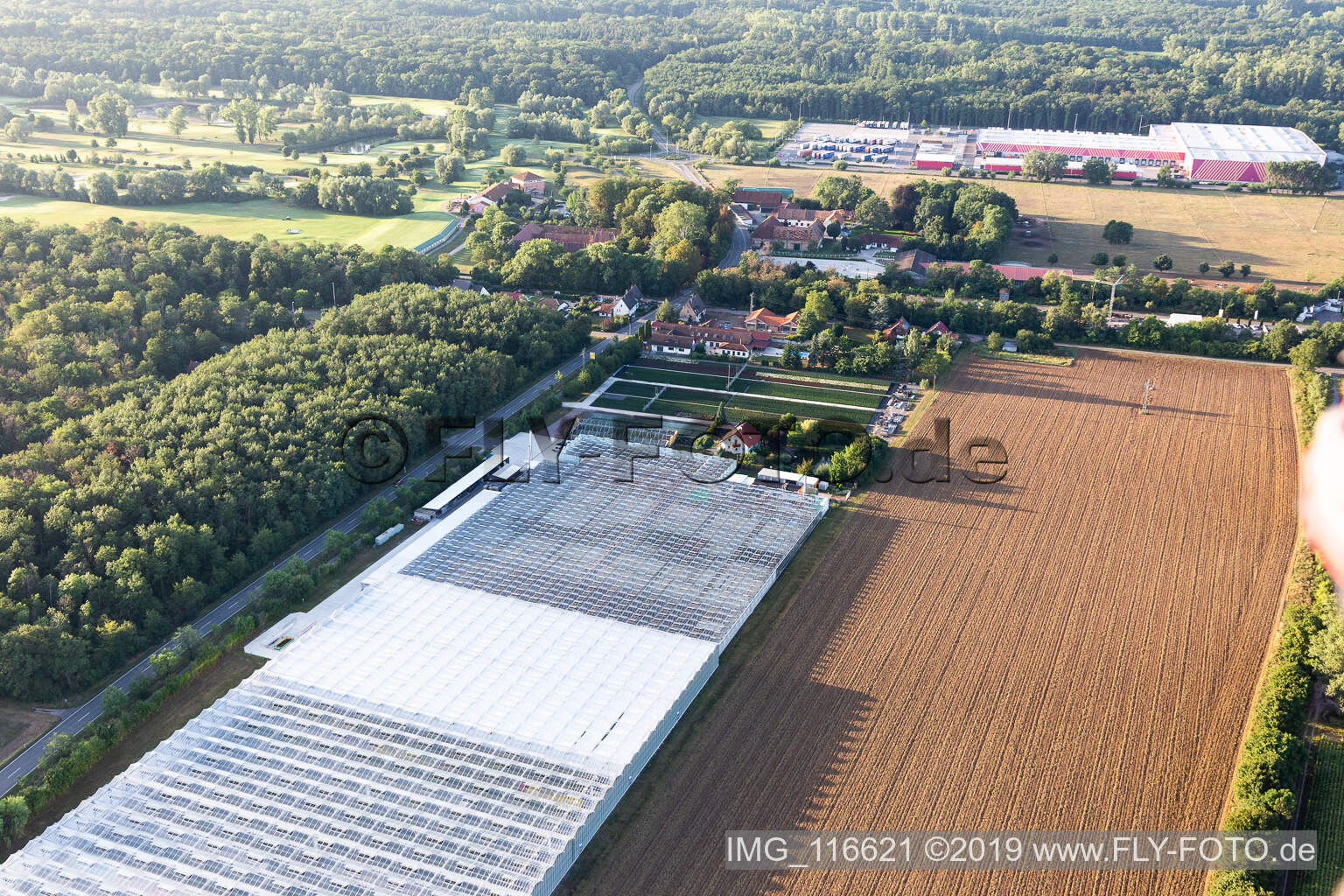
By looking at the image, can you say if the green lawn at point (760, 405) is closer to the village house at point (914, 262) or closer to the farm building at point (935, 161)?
the village house at point (914, 262)

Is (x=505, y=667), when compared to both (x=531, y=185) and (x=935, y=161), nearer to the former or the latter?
(x=531, y=185)

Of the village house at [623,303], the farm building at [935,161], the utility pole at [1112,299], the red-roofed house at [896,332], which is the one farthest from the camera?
the farm building at [935,161]

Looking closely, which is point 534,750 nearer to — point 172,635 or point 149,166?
point 172,635

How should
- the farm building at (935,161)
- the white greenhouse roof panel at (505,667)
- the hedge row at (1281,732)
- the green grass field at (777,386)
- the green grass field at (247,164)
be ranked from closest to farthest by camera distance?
the hedge row at (1281,732)
the white greenhouse roof panel at (505,667)
the green grass field at (777,386)
the green grass field at (247,164)
the farm building at (935,161)

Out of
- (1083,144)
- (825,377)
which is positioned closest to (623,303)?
(825,377)

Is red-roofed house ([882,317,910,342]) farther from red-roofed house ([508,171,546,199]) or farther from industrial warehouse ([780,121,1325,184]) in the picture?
industrial warehouse ([780,121,1325,184])

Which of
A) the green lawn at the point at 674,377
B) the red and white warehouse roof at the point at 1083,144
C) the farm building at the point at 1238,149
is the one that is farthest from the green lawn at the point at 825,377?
the farm building at the point at 1238,149

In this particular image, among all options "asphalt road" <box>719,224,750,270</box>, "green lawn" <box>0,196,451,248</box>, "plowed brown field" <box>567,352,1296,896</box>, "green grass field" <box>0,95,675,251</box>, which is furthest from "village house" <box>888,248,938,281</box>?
"green lawn" <box>0,196,451,248</box>
